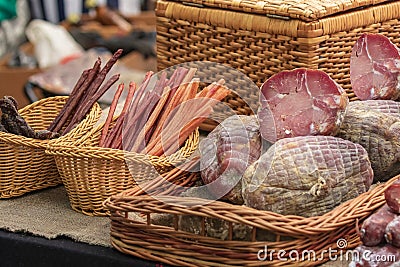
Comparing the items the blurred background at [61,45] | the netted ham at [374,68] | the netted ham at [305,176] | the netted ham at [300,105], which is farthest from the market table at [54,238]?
the blurred background at [61,45]

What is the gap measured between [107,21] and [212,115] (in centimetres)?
283

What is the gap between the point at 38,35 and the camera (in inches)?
150

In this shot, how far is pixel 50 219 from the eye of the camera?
1.40 metres

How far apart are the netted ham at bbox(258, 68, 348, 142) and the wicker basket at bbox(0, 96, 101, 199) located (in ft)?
1.21

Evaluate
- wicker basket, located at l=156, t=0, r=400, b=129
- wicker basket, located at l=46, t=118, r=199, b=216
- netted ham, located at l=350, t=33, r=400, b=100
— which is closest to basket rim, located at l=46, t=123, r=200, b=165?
wicker basket, located at l=46, t=118, r=199, b=216

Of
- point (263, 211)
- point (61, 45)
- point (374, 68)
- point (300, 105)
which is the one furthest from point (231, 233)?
point (61, 45)

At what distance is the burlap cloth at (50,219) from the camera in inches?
52.0

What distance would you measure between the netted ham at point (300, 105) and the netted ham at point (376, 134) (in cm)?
5

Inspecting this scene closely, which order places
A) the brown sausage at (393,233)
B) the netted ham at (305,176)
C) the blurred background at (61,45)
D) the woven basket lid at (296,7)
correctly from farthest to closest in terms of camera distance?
the blurred background at (61,45) < the woven basket lid at (296,7) < the netted ham at (305,176) < the brown sausage at (393,233)

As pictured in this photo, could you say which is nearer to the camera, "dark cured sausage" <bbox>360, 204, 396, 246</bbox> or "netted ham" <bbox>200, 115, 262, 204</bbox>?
"dark cured sausage" <bbox>360, 204, 396, 246</bbox>

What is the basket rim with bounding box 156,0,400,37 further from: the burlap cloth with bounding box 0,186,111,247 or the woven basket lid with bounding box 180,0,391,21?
the burlap cloth with bounding box 0,186,111,247

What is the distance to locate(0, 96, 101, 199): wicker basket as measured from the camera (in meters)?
1.40

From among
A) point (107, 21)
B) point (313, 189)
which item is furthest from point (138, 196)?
point (107, 21)

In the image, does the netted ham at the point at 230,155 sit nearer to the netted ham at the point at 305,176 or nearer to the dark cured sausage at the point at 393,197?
the netted ham at the point at 305,176
